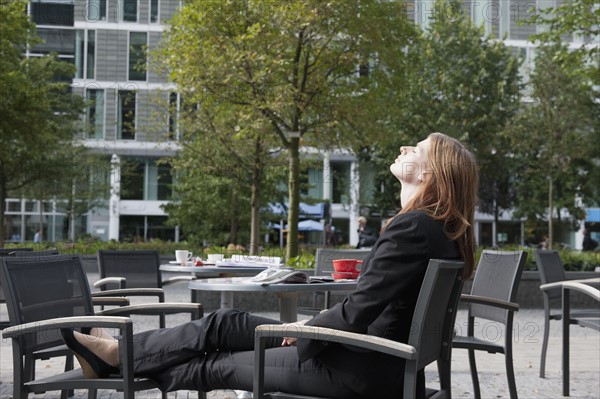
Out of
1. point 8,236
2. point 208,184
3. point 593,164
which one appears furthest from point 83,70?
point 593,164

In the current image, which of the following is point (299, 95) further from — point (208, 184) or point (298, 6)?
point (208, 184)

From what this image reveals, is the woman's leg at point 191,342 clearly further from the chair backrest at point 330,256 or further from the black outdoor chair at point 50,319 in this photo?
the chair backrest at point 330,256

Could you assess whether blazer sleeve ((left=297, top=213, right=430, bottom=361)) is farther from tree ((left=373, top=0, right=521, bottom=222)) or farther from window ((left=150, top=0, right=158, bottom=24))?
window ((left=150, top=0, right=158, bottom=24))

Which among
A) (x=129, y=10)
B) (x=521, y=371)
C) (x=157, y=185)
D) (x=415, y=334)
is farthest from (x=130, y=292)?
(x=157, y=185)

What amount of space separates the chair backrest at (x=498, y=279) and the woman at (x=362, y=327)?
80.8 inches

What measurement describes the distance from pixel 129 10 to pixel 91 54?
3.59 m

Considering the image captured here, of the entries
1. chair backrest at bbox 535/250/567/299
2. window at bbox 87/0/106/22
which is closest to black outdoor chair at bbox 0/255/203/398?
chair backrest at bbox 535/250/567/299

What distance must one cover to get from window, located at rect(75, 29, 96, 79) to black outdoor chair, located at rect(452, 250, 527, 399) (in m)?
40.4

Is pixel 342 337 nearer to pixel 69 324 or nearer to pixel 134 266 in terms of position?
pixel 69 324

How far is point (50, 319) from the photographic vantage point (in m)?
3.68

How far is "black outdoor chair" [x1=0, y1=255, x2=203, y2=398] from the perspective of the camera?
11.6 ft

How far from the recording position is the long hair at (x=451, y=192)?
347 cm

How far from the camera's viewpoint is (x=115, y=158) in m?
41.3

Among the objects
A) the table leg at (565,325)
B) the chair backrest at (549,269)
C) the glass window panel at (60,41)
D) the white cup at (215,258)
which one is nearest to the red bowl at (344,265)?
the white cup at (215,258)
